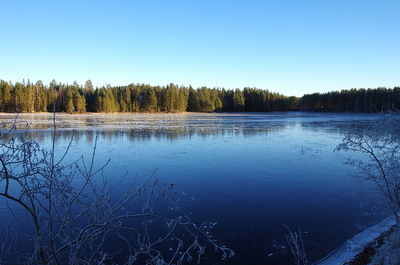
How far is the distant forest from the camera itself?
8738 cm

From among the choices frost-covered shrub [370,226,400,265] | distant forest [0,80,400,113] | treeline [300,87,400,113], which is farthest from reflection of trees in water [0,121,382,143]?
treeline [300,87,400,113]

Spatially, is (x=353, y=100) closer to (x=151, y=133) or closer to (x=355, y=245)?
(x=151, y=133)

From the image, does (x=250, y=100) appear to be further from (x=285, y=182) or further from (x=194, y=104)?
(x=285, y=182)

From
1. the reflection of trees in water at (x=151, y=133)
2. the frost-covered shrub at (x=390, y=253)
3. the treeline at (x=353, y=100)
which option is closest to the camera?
the frost-covered shrub at (x=390, y=253)

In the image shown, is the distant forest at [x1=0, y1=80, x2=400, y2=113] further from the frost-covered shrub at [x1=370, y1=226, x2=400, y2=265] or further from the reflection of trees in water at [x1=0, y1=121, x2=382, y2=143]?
the frost-covered shrub at [x1=370, y1=226, x2=400, y2=265]

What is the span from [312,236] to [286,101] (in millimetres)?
133123

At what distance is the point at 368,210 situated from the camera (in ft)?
31.0

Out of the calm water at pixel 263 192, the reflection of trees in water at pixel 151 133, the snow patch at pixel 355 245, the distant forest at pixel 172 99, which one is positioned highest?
the distant forest at pixel 172 99

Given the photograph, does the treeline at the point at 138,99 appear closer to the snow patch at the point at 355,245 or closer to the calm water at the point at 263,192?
the calm water at the point at 263,192

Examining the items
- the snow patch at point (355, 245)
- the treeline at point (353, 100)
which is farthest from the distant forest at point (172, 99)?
A: the snow patch at point (355, 245)

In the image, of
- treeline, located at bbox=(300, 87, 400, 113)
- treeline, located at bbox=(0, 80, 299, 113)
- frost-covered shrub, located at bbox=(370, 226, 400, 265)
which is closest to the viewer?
frost-covered shrub, located at bbox=(370, 226, 400, 265)

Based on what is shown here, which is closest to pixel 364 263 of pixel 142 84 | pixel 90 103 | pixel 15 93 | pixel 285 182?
pixel 285 182

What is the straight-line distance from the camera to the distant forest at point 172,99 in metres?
87.4

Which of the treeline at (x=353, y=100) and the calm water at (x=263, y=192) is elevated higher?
the treeline at (x=353, y=100)
